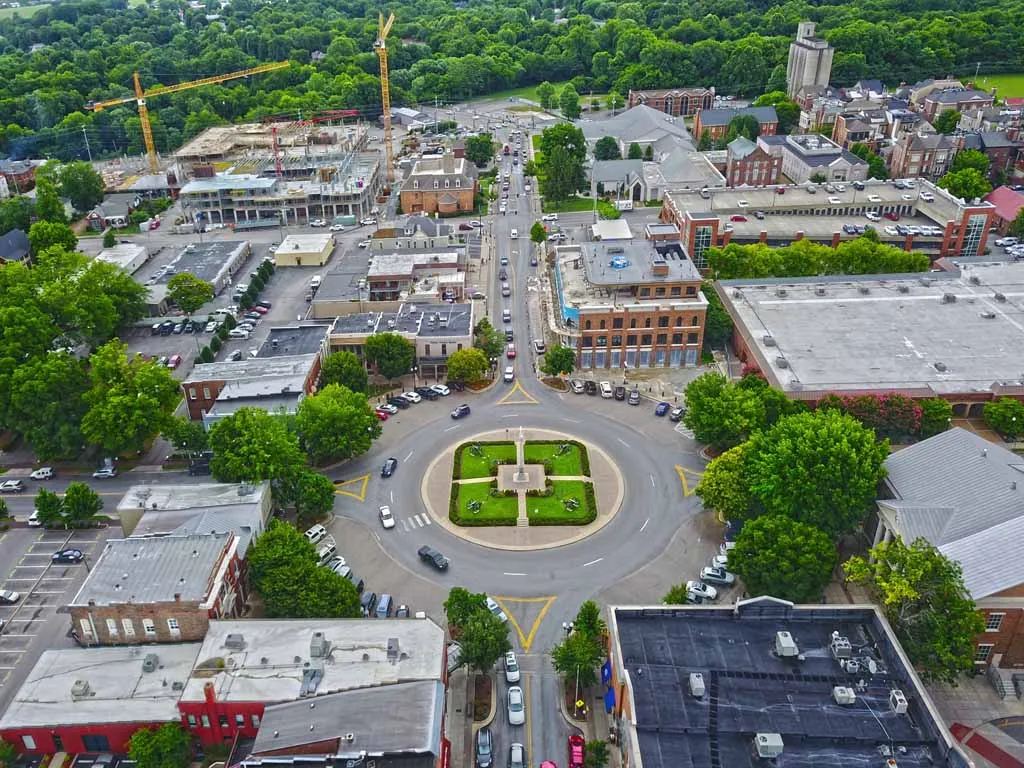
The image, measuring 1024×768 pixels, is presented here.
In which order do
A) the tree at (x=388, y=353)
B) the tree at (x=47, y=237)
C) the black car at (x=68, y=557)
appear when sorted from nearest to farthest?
the black car at (x=68, y=557) → the tree at (x=388, y=353) → the tree at (x=47, y=237)

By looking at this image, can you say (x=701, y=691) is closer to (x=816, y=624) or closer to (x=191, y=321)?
(x=816, y=624)

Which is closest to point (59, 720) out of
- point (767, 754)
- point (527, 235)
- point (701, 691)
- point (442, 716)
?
point (442, 716)

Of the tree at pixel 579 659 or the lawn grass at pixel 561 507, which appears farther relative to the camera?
the lawn grass at pixel 561 507

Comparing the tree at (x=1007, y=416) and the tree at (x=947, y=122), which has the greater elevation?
the tree at (x=947, y=122)

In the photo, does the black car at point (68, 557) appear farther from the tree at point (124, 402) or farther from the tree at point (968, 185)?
the tree at point (968, 185)

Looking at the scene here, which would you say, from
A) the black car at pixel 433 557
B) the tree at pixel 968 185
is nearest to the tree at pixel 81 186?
the black car at pixel 433 557

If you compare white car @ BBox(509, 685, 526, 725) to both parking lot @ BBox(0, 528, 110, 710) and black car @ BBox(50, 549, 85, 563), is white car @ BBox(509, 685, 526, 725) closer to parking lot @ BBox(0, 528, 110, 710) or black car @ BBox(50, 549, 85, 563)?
parking lot @ BBox(0, 528, 110, 710)

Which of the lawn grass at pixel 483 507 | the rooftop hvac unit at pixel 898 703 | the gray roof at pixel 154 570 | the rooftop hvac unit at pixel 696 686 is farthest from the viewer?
the lawn grass at pixel 483 507

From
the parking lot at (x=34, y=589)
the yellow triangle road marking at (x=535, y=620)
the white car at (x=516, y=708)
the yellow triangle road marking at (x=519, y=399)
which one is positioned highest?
the yellow triangle road marking at (x=519, y=399)
